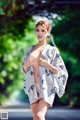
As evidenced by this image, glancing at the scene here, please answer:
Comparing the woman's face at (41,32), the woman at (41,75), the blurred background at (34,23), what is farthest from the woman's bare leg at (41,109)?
the blurred background at (34,23)

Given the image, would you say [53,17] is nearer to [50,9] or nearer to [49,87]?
[50,9]

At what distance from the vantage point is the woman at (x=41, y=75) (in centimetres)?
639

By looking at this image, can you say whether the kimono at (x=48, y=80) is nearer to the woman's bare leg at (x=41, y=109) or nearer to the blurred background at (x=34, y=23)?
the woman's bare leg at (x=41, y=109)

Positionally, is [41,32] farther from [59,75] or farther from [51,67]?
[59,75]

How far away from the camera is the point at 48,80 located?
6.46 meters

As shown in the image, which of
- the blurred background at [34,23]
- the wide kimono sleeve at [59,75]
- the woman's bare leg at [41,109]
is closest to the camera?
the woman's bare leg at [41,109]

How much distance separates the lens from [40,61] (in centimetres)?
641

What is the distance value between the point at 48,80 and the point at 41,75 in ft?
0.39

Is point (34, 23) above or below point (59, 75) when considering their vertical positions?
above

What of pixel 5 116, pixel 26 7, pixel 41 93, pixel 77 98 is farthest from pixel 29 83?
pixel 77 98

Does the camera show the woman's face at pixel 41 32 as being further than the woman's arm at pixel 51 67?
Yes

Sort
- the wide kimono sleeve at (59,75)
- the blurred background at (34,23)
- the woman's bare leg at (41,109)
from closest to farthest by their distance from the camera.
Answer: the woman's bare leg at (41,109), the wide kimono sleeve at (59,75), the blurred background at (34,23)

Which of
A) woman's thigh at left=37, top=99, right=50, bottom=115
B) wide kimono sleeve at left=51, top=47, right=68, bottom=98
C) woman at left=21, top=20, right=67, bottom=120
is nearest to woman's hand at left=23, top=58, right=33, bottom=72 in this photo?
woman at left=21, top=20, right=67, bottom=120

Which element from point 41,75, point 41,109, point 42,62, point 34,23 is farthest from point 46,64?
point 34,23
